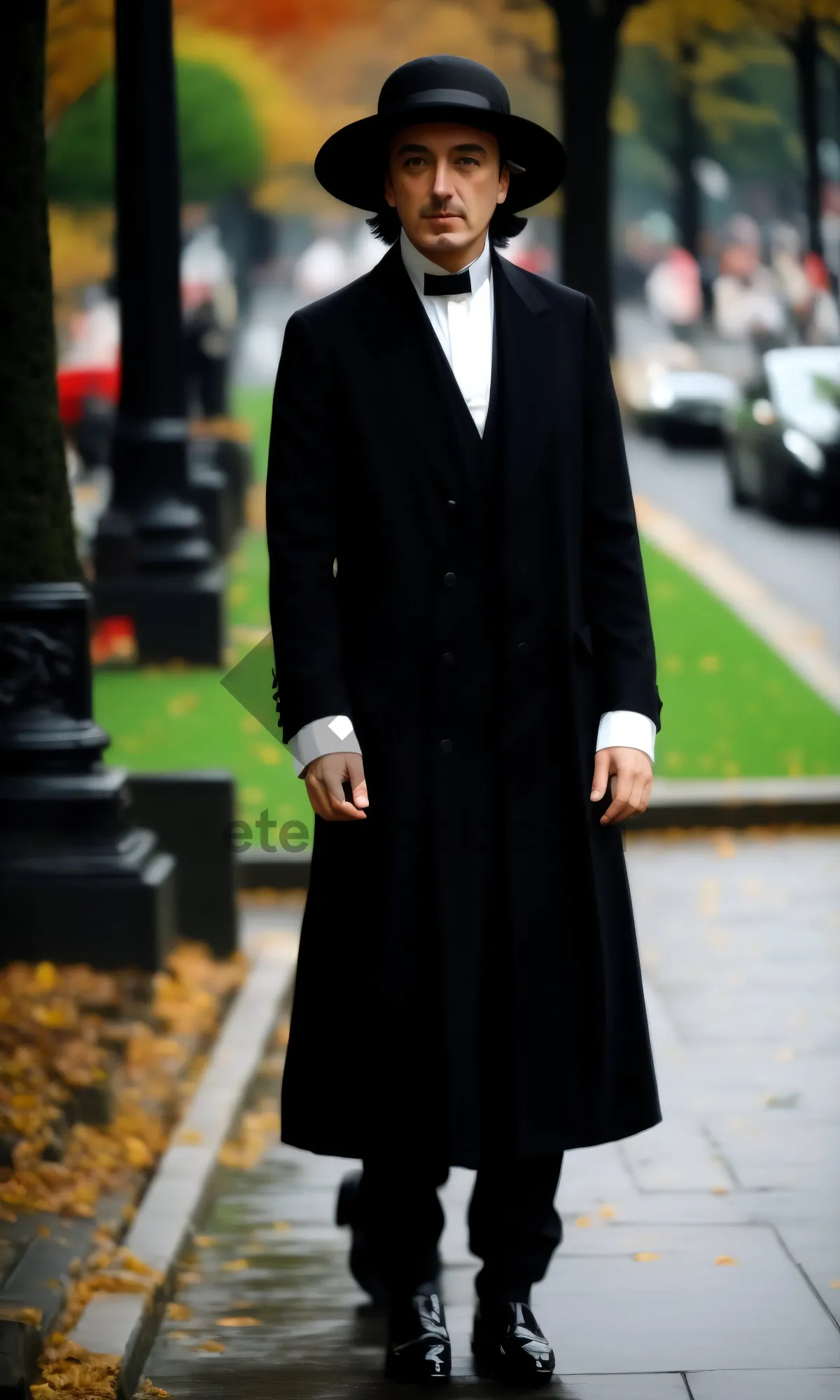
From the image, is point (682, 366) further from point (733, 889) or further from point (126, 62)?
point (733, 889)

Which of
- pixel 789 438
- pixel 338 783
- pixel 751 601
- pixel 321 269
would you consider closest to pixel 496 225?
pixel 338 783

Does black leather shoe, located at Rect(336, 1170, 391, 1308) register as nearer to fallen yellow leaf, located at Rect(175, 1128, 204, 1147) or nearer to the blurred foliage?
fallen yellow leaf, located at Rect(175, 1128, 204, 1147)

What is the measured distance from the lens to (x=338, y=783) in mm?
4082

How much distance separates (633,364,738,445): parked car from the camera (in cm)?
2553

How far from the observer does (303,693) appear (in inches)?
161

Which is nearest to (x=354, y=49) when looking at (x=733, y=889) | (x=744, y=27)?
(x=744, y=27)

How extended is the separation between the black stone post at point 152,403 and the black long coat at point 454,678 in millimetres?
8635

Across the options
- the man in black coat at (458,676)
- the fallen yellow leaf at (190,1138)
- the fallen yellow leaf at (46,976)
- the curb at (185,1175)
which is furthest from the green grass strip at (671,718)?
the man in black coat at (458,676)

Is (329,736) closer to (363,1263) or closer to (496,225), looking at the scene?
(496,225)

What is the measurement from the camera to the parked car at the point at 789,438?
19688 mm

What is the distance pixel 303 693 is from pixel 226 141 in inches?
1176

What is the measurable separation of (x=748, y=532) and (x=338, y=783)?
15.7 metres

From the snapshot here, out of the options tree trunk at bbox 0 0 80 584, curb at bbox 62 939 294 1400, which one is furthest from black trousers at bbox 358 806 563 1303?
tree trunk at bbox 0 0 80 584

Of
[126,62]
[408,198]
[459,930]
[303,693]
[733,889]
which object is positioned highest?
[126,62]
